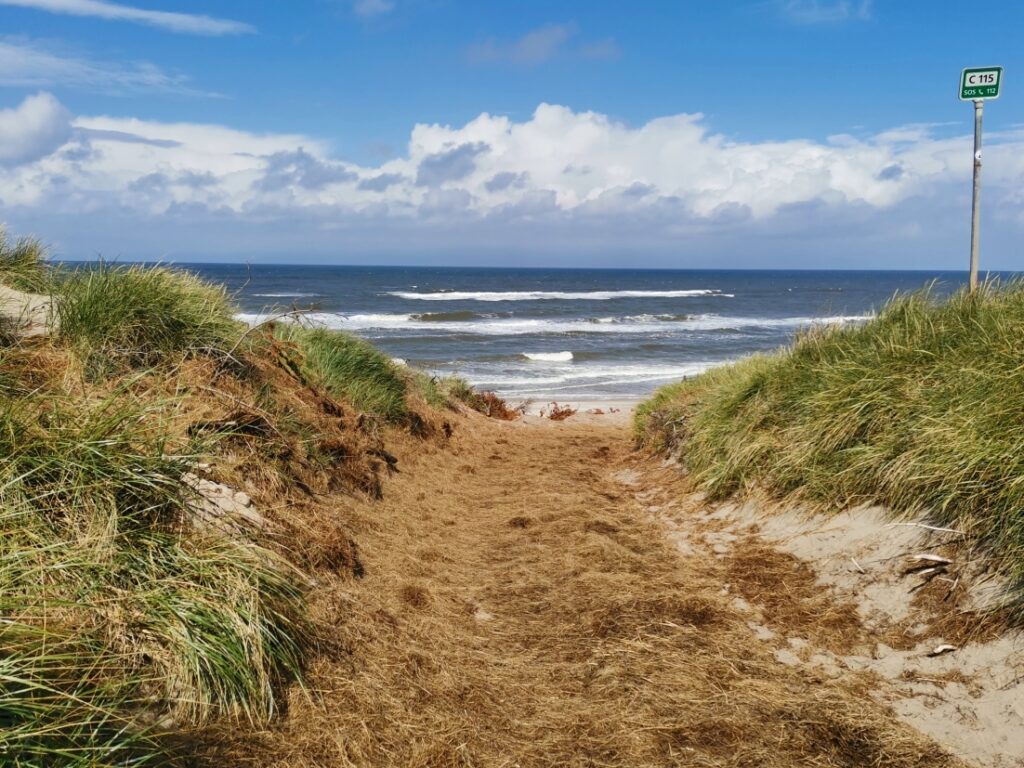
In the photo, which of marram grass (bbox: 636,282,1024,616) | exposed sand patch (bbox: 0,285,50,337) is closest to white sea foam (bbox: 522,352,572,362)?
marram grass (bbox: 636,282,1024,616)

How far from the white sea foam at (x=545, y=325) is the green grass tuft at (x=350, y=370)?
30519mm

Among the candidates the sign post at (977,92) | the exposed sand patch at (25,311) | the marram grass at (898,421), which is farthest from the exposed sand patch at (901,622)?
the exposed sand patch at (25,311)

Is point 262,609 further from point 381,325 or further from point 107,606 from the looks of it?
point 381,325

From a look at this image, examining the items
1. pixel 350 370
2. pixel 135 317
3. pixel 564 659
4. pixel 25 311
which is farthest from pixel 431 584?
pixel 350 370

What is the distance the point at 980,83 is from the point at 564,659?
6.35 m

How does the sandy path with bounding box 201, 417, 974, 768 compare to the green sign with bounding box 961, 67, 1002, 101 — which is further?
the green sign with bounding box 961, 67, 1002, 101

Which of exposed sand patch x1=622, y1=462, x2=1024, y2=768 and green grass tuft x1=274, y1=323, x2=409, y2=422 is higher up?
green grass tuft x1=274, y1=323, x2=409, y2=422

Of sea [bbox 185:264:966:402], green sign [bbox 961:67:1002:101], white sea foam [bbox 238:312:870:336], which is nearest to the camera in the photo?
green sign [bbox 961:67:1002:101]

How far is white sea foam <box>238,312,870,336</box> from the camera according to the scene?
4387 cm

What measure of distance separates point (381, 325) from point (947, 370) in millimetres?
40462

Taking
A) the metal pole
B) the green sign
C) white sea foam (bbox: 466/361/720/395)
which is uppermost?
the green sign

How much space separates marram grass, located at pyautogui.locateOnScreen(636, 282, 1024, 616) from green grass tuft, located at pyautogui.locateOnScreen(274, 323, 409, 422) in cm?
384

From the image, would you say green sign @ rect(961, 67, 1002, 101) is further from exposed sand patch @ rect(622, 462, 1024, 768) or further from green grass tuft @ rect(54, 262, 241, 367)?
green grass tuft @ rect(54, 262, 241, 367)

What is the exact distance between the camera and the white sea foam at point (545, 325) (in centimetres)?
4387
